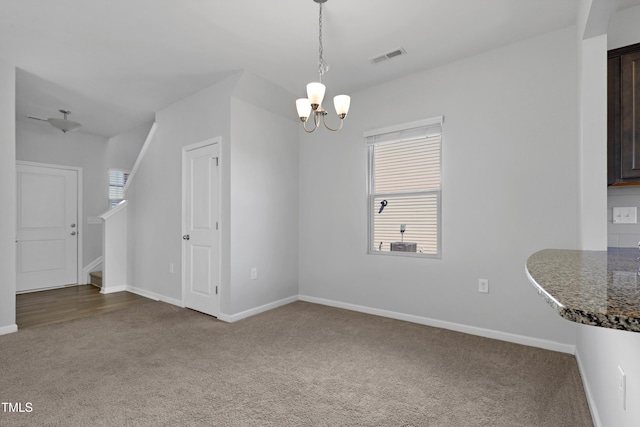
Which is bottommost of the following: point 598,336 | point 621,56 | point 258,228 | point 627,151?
point 598,336

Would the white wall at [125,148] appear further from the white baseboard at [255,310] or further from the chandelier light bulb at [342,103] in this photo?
the chandelier light bulb at [342,103]

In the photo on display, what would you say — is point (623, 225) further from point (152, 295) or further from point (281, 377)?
point (152, 295)

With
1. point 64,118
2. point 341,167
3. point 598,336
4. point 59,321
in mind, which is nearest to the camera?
point 598,336

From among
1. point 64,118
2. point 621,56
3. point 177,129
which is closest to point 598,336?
point 621,56

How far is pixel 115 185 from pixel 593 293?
732cm

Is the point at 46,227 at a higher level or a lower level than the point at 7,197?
lower

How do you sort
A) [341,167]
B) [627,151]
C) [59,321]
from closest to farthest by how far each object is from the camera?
1. [627,151]
2. [59,321]
3. [341,167]

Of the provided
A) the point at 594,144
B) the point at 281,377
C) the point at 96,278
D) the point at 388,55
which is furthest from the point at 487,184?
the point at 96,278

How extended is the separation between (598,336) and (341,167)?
115 inches

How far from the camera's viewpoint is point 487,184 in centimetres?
306

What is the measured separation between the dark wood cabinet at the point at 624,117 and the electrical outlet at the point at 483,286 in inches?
50.3

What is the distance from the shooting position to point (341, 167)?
160 inches

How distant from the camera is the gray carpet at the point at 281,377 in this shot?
185cm

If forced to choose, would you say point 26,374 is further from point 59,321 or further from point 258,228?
point 258,228
